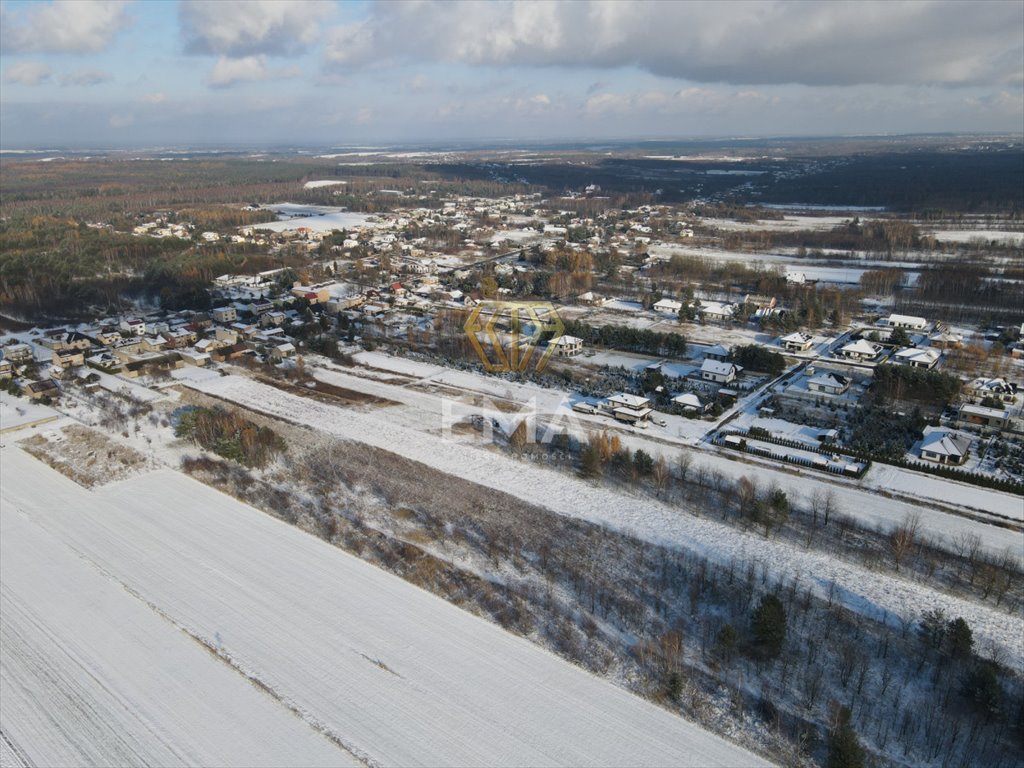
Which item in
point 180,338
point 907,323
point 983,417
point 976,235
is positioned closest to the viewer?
point 983,417

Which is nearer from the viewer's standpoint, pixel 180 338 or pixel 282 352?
pixel 282 352

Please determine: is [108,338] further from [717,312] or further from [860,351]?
[860,351]

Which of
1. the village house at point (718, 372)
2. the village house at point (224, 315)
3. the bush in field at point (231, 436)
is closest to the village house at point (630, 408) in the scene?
the village house at point (718, 372)

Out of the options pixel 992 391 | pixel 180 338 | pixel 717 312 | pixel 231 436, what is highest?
pixel 992 391

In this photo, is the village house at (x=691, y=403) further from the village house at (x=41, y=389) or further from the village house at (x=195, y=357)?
the village house at (x=41, y=389)

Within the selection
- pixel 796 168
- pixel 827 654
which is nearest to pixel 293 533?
pixel 827 654

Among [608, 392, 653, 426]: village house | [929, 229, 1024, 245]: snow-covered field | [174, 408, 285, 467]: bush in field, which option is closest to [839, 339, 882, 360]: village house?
[608, 392, 653, 426]: village house

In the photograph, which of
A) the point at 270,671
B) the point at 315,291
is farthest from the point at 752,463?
the point at 315,291
